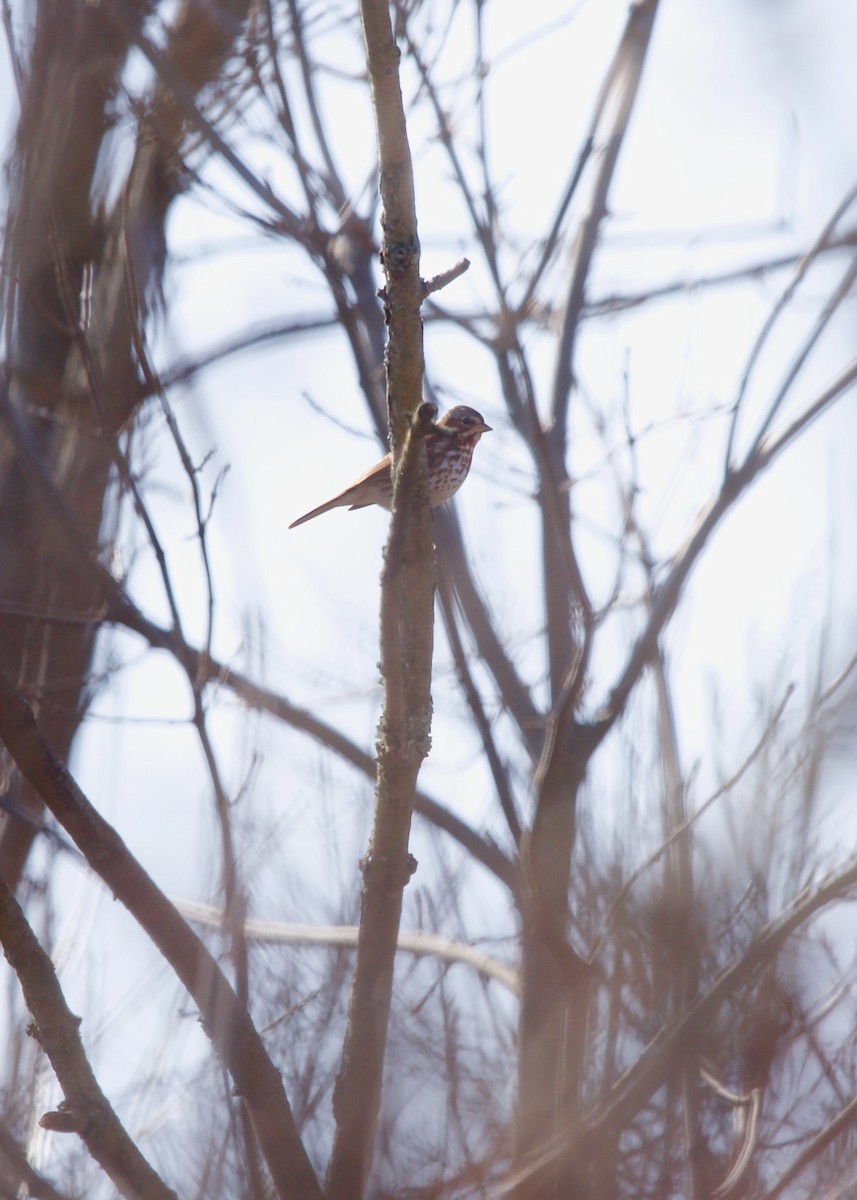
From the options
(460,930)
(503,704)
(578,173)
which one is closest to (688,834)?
(503,704)

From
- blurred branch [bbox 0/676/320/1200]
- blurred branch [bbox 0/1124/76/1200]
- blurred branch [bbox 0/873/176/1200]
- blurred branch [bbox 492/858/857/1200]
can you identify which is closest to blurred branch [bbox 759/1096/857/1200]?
blurred branch [bbox 492/858/857/1200]

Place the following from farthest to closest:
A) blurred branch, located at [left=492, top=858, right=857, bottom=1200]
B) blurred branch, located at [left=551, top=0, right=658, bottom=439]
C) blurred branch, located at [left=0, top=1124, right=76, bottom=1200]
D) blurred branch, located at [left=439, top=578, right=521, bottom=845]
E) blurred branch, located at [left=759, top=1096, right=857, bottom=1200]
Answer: blurred branch, located at [left=551, top=0, right=658, bottom=439], blurred branch, located at [left=439, top=578, right=521, bottom=845], blurred branch, located at [left=492, top=858, right=857, bottom=1200], blurred branch, located at [left=759, top=1096, right=857, bottom=1200], blurred branch, located at [left=0, top=1124, right=76, bottom=1200]

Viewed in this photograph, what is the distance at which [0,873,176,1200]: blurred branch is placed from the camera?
2.64 meters

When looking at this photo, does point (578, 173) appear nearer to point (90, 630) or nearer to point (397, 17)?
point (397, 17)

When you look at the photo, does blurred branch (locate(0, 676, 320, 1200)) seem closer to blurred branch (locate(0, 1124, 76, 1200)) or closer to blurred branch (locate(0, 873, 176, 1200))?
blurred branch (locate(0, 873, 176, 1200))

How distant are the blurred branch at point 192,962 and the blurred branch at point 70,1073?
0.25 metres

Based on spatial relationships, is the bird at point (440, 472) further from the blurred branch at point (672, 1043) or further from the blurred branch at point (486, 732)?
the blurred branch at point (672, 1043)

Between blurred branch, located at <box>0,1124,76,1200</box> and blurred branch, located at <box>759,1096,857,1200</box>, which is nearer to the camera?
blurred branch, located at <box>0,1124,76,1200</box>

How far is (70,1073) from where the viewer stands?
8.77 feet

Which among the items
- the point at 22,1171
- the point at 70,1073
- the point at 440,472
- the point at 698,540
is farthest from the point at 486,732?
the point at 22,1171

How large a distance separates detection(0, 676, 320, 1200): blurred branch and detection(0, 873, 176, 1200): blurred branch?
0.25 metres

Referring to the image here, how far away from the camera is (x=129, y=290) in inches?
133

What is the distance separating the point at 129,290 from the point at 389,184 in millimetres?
904

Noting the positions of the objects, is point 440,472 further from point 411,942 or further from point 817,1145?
point 817,1145
